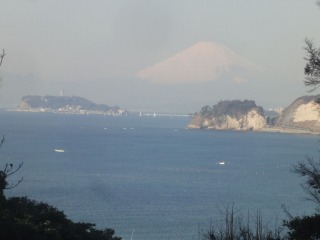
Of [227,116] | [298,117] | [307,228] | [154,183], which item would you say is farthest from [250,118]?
[307,228]

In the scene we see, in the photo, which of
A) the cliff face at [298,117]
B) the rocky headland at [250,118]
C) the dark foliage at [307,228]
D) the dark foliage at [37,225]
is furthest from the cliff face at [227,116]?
the dark foliage at [307,228]

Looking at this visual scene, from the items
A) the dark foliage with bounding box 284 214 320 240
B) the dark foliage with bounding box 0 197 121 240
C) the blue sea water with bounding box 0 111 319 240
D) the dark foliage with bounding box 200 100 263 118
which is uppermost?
the dark foliage with bounding box 200 100 263 118

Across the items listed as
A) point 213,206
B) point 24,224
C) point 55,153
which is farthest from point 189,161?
point 24,224

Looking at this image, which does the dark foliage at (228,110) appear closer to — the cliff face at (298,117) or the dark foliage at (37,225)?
the cliff face at (298,117)

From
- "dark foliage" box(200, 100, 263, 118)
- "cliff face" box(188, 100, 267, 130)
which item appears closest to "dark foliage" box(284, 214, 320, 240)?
"cliff face" box(188, 100, 267, 130)

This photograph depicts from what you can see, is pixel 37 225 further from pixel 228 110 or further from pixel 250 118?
pixel 228 110

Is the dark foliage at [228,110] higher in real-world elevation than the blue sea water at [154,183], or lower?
higher

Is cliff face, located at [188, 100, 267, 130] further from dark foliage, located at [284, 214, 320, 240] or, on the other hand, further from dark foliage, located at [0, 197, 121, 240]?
dark foliage, located at [284, 214, 320, 240]
